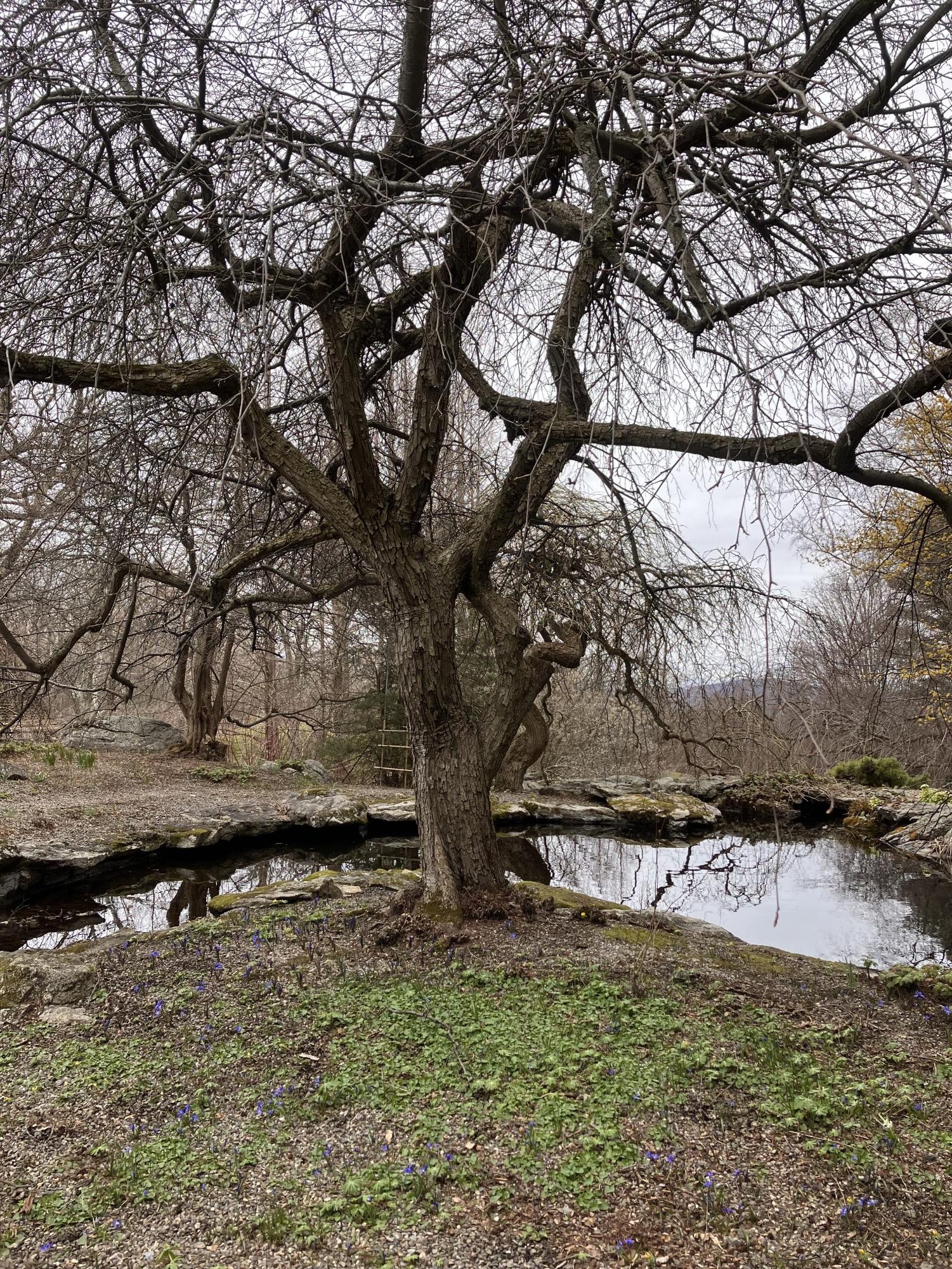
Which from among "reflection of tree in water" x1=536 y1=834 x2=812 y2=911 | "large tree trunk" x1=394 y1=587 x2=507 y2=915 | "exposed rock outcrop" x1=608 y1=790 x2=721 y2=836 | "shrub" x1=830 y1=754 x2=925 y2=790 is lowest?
"reflection of tree in water" x1=536 y1=834 x2=812 y2=911

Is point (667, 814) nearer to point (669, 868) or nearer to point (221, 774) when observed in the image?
point (669, 868)

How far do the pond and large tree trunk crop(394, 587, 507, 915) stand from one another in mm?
2282

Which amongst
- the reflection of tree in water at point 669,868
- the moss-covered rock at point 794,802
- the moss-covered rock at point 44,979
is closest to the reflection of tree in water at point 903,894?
the reflection of tree in water at point 669,868

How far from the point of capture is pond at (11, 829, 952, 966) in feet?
21.7

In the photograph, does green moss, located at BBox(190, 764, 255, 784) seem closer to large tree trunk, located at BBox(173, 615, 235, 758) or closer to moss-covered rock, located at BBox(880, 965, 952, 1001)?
large tree trunk, located at BBox(173, 615, 235, 758)

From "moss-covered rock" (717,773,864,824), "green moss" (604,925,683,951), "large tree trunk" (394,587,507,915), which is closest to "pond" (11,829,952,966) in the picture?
"moss-covered rock" (717,773,864,824)

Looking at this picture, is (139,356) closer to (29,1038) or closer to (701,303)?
(701,303)

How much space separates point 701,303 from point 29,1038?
13.0 feet

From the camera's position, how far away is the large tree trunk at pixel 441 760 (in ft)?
15.3

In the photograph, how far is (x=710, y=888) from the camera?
28.7 ft

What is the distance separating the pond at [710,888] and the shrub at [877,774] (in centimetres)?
305

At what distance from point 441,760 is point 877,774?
12286 millimetres

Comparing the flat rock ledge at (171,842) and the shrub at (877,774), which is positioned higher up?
the shrub at (877,774)

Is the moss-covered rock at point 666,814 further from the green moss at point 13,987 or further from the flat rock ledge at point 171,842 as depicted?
the green moss at point 13,987
